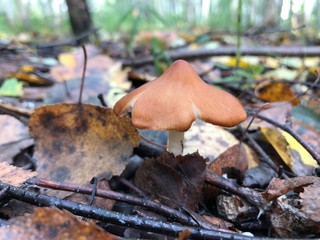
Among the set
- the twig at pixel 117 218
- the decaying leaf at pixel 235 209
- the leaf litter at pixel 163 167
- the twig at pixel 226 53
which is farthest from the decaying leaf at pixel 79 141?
the twig at pixel 226 53

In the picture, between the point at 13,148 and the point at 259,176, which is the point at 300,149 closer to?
the point at 259,176

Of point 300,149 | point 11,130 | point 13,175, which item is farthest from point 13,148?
point 300,149

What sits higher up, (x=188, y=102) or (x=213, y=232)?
(x=188, y=102)

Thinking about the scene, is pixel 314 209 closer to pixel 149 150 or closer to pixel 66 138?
pixel 149 150

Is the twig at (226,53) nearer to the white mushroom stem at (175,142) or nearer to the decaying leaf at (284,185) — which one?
the white mushroom stem at (175,142)

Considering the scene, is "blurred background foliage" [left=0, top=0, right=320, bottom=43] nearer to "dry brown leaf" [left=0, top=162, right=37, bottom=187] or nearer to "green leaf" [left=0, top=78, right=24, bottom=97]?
"green leaf" [left=0, top=78, right=24, bottom=97]

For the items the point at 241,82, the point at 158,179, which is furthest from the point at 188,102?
the point at 241,82

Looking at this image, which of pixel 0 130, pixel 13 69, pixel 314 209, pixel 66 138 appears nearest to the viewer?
pixel 314 209
